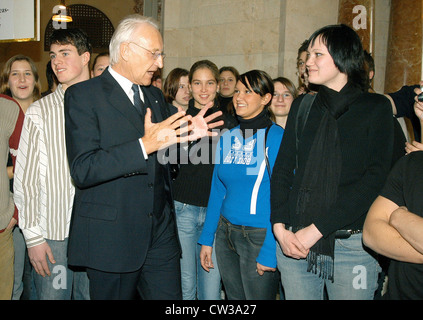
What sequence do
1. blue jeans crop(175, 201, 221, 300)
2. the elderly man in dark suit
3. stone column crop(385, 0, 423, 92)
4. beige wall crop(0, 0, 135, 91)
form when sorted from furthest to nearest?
beige wall crop(0, 0, 135, 91)
stone column crop(385, 0, 423, 92)
blue jeans crop(175, 201, 221, 300)
the elderly man in dark suit

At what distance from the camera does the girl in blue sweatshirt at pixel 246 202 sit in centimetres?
270

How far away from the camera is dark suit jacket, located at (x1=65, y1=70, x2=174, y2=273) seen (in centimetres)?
201

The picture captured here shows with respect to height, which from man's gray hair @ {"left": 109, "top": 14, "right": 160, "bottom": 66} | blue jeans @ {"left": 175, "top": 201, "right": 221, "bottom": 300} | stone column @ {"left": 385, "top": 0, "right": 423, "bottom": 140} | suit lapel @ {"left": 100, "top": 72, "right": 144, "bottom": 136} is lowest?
blue jeans @ {"left": 175, "top": 201, "right": 221, "bottom": 300}

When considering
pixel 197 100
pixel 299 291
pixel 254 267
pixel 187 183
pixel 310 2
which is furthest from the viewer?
pixel 310 2

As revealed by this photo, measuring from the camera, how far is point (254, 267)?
107 inches

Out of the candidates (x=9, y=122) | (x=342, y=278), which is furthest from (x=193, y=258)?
(x=9, y=122)

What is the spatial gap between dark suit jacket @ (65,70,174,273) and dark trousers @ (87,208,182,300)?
0.10 metres

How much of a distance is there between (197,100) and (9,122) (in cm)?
150

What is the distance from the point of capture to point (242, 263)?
109 inches

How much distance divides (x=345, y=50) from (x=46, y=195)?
6.61ft

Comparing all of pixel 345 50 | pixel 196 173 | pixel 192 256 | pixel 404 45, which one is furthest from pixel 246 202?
pixel 404 45

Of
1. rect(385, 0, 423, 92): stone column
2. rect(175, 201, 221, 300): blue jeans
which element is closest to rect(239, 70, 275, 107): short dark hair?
rect(175, 201, 221, 300): blue jeans

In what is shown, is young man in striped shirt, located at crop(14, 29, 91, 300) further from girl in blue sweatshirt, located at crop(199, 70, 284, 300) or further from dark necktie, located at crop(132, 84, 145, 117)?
girl in blue sweatshirt, located at crop(199, 70, 284, 300)
